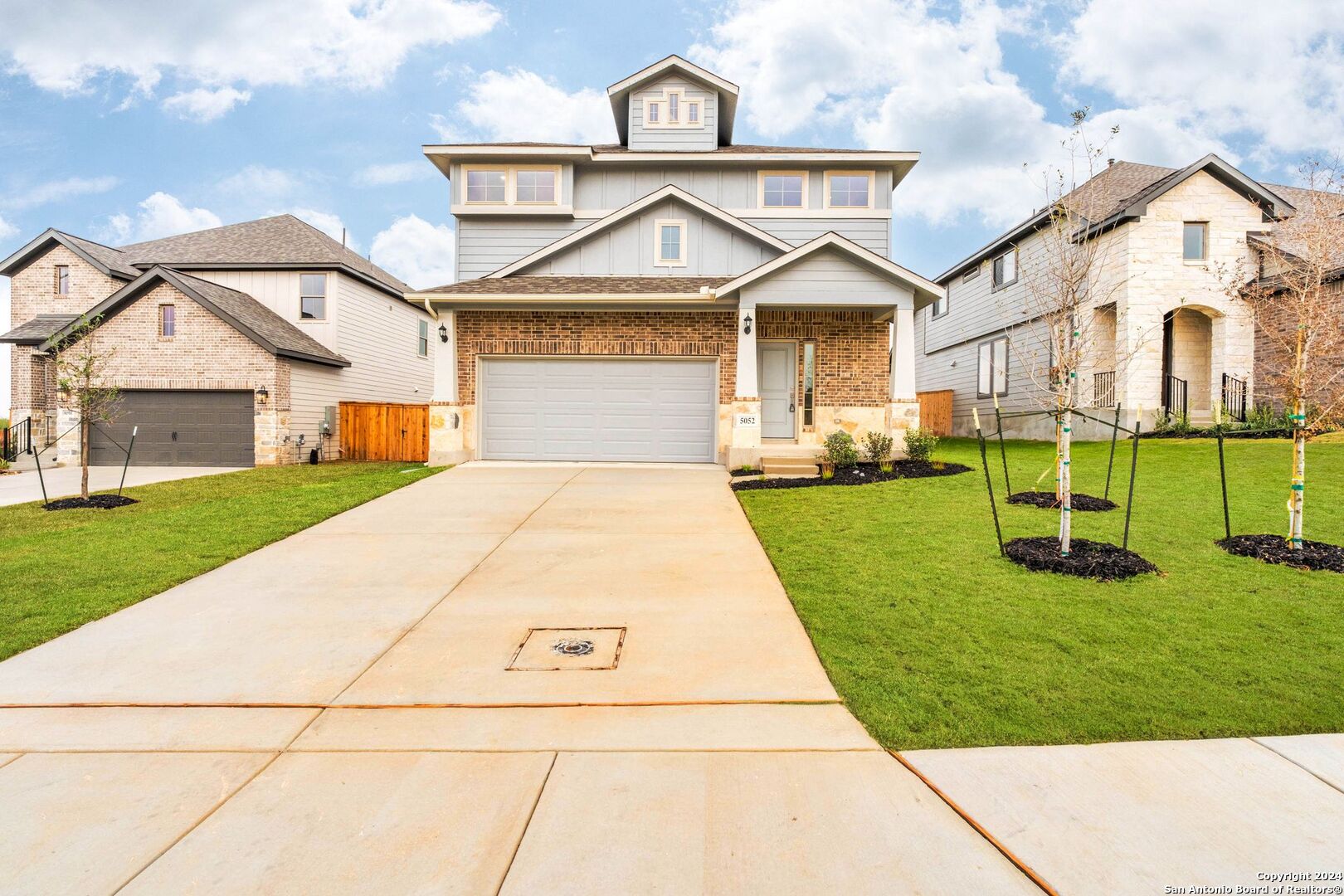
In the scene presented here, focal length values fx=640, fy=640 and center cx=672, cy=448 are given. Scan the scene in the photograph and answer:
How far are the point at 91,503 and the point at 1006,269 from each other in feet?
78.6

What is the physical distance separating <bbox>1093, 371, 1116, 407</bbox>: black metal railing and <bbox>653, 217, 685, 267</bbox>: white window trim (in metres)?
11.0

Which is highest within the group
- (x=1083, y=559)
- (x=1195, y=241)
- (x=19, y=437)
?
(x=1195, y=241)

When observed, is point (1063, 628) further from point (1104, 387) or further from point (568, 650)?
point (1104, 387)

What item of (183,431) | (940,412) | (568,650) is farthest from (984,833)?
(940,412)

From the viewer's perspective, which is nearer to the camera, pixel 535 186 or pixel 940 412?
pixel 535 186

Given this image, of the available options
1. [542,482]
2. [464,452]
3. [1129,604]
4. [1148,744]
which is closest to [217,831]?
[1148,744]

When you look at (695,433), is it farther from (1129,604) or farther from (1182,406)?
(1182,406)

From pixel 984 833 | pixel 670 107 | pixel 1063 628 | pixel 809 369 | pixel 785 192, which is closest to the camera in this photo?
pixel 984 833

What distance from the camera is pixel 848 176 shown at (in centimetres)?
1772

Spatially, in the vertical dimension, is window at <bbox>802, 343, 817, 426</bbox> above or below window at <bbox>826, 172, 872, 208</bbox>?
below

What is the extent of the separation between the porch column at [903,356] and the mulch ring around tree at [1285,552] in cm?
728

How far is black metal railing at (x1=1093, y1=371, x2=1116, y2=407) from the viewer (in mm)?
16586

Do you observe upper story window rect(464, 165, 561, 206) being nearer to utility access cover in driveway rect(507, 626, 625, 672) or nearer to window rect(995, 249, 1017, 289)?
window rect(995, 249, 1017, 289)

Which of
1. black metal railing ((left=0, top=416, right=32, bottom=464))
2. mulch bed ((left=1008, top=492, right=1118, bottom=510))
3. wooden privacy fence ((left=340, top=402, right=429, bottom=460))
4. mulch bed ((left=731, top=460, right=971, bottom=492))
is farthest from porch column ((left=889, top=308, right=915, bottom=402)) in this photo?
black metal railing ((left=0, top=416, right=32, bottom=464))
